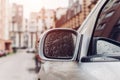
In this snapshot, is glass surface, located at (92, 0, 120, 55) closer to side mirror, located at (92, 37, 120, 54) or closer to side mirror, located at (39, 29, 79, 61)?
side mirror, located at (92, 37, 120, 54)

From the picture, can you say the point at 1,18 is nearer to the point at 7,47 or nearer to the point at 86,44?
the point at 7,47

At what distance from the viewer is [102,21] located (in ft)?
7.73

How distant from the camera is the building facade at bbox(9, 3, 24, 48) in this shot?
16200 centimetres

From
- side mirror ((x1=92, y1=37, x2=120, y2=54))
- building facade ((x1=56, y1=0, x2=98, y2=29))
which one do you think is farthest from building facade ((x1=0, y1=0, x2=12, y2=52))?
side mirror ((x1=92, y1=37, x2=120, y2=54))

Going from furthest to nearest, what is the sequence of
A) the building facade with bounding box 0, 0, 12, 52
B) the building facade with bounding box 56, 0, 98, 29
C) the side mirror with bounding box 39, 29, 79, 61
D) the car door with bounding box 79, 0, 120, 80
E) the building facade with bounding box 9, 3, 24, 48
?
the building facade with bounding box 9, 3, 24, 48, the building facade with bounding box 0, 0, 12, 52, the building facade with bounding box 56, 0, 98, 29, the side mirror with bounding box 39, 29, 79, 61, the car door with bounding box 79, 0, 120, 80

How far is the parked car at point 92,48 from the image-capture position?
6.15 ft

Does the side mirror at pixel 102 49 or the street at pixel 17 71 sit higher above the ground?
the side mirror at pixel 102 49

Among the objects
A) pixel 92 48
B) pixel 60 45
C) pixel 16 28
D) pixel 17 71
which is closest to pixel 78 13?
pixel 17 71

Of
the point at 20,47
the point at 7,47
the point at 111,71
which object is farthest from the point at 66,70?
the point at 20,47

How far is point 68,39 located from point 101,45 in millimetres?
432

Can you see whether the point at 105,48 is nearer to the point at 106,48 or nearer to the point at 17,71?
the point at 106,48

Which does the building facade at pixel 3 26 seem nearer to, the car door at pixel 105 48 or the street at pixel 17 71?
the street at pixel 17 71

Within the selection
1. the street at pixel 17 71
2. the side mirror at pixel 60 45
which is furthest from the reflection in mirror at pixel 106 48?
the street at pixel 17 71

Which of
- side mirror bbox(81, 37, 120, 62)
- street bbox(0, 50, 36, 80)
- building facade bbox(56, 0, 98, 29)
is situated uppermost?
building facade bbox(56, 0, 98, 29)
